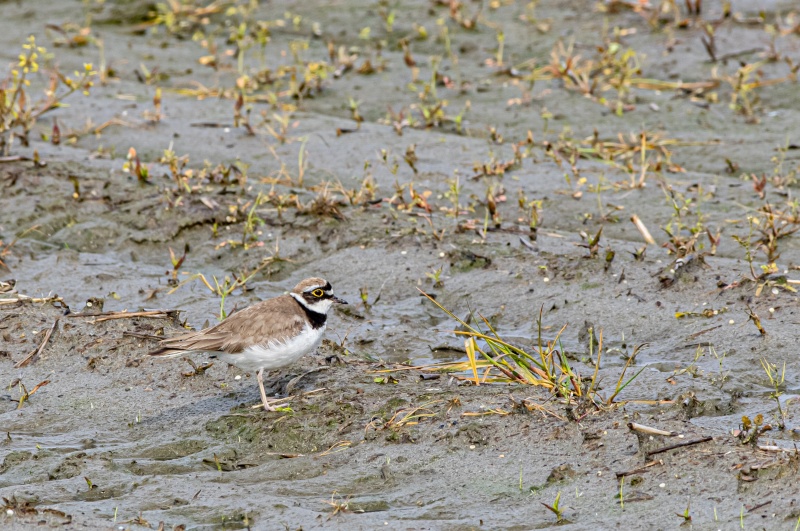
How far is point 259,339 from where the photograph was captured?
6871 millimetres

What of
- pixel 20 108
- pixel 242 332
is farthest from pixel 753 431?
pixel 20 108

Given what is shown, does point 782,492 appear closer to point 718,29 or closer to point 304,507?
point 304,507

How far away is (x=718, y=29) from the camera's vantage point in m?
12.9

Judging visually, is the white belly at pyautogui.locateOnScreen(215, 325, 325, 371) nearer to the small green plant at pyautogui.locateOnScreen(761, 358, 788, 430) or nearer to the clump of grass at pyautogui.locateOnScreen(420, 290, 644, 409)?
the clump of grass at pyautogui.locateOnScreen(420, 290, 644, 409)

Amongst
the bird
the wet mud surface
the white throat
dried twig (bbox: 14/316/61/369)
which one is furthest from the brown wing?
dried twig (bbox: 14/316/61/369)

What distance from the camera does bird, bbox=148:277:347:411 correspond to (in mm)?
6887

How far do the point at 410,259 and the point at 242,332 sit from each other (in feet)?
8.23

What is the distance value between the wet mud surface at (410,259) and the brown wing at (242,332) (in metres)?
0.47

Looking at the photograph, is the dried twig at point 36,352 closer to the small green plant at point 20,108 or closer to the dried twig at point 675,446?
the small green plant at point 20,108

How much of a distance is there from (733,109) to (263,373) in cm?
662

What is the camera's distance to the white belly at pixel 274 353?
689cm

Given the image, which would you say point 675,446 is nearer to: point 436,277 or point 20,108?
point 436,277

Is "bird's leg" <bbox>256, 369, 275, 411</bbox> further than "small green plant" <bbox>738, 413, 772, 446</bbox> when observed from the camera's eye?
Yes

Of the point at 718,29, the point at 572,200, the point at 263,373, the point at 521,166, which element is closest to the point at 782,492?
the point at 263,373
